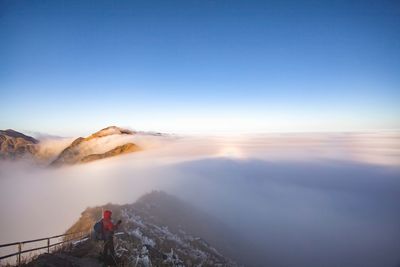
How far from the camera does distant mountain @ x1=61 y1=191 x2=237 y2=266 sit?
78.7 ft

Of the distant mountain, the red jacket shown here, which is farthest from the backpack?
the distant mountain

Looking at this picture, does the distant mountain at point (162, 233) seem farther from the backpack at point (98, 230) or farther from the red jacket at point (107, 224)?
the red jacket at point (107, 224)

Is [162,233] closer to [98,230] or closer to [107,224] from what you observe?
[98,230]

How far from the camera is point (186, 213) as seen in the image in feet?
300

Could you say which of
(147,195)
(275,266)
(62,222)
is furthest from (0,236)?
(275,266)

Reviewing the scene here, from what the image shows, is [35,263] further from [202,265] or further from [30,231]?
[30,231]

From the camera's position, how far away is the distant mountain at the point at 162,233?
2398cm

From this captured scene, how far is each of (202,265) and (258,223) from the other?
452 ft

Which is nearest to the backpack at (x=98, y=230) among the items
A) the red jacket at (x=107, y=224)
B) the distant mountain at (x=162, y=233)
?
the red jacket at (x=107, y=224)

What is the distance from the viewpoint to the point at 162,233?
1704 inches

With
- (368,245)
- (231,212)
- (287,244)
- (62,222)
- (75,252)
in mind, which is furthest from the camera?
(368,245)

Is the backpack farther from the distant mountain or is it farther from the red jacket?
the distant mountain

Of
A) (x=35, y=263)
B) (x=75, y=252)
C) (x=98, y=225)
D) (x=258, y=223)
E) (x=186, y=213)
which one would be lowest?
(x=258, y=223)

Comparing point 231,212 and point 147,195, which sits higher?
point 147,195
